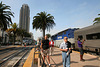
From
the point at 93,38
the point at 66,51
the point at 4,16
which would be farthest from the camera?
the point at 4,16

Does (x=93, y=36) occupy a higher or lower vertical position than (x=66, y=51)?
higher

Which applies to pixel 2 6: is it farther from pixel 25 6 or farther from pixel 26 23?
pixel 25 6

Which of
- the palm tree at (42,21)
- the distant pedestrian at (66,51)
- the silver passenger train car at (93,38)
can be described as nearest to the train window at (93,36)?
the silver passenger train car at (93,38)

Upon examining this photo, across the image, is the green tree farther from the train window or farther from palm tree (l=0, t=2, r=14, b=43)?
the train window

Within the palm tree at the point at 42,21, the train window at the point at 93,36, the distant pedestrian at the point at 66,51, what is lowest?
the distant pedestrian at the point at 66,51

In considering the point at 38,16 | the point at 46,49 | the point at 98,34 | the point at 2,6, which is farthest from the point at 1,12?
the point at 98,34

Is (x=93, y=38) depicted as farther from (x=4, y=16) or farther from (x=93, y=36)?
(x=4, y=16)

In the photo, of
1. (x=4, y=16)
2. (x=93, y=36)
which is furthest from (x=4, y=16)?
(x=93, y=36)

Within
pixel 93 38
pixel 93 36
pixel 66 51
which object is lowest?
pixel 66 51

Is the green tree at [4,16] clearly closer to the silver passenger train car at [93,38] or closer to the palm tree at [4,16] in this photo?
the palm tree at [4,16]

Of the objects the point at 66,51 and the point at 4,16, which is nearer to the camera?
the point at 66,51

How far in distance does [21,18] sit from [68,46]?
18707cm

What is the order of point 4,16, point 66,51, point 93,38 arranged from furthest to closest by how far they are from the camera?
point 4,16 → point 93,38 → point 66,51

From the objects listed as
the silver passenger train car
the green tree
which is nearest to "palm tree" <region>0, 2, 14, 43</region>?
the green tree
